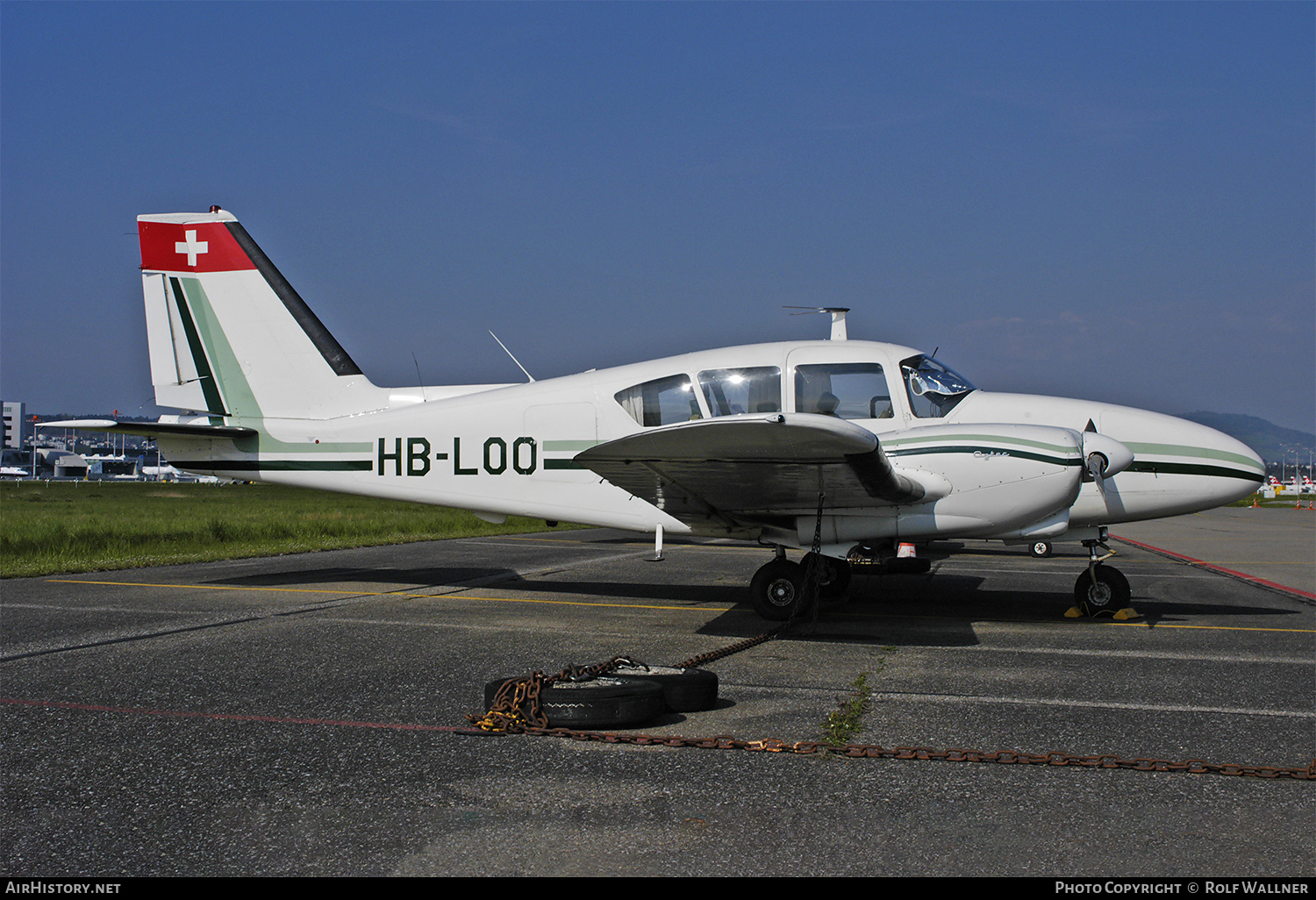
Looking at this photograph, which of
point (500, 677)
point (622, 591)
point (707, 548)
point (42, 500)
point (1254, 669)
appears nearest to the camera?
point (500, 677)

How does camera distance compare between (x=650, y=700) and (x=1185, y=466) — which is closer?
(x=650, y=700)

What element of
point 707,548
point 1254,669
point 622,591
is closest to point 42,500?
point 707,548

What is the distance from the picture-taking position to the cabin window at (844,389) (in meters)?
8.43

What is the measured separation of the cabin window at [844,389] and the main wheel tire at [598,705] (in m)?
4.34

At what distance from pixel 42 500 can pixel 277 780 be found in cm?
4360

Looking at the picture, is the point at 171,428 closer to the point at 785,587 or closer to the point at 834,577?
the point at 785,587

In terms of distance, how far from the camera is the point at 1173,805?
3531mm

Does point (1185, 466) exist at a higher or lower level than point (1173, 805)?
higher

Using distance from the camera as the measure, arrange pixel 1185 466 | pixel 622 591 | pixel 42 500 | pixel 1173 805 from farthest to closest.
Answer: pixel 42 500 < pixel 622 591 < pixel 1185 466 < pixel 1173 805

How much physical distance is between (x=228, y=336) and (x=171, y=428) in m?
1.25

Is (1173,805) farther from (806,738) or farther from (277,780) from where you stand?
(277,780)

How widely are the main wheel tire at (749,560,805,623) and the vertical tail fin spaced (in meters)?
5.01

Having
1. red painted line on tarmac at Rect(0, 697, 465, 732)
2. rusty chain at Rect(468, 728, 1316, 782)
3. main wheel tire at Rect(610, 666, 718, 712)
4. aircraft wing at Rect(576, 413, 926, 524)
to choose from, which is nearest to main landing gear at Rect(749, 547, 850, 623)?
aircraft wing at Rect(576, 413, 926, 524)

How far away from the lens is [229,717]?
484 cm
